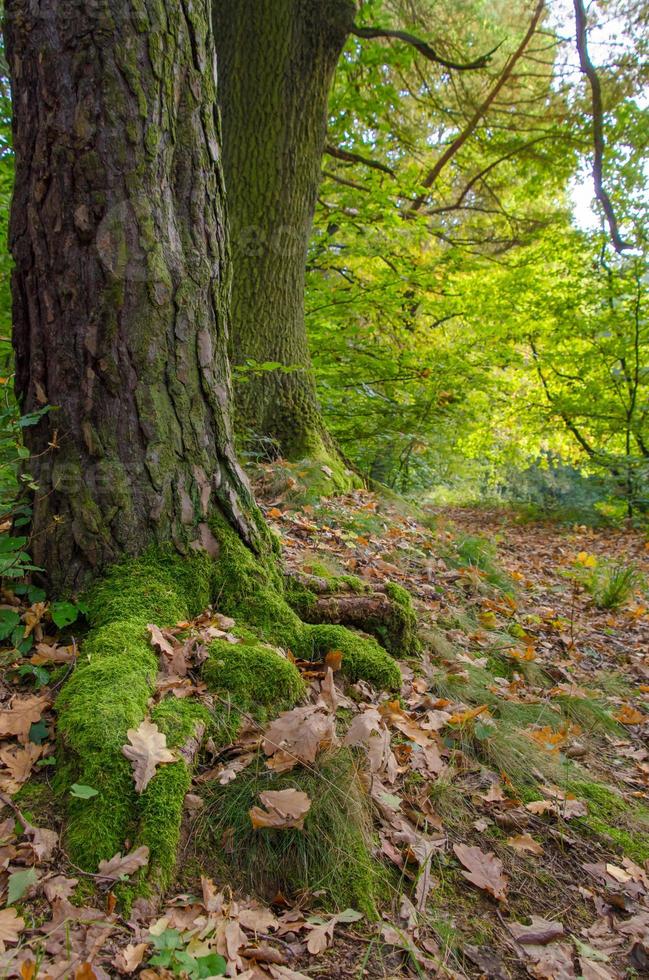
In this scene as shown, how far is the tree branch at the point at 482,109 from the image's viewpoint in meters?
8.24

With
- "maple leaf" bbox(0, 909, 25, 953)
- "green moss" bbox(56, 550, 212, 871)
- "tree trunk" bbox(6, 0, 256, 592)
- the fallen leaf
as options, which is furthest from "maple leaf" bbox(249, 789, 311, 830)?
the fallen leaf

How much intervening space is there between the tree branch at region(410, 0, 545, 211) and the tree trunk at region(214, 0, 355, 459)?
356 cm

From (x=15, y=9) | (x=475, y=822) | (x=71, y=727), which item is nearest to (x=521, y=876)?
(x=475, y=822)

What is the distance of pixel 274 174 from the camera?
5.38m

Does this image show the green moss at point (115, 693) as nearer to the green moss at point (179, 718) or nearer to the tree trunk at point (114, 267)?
the green moss at point (179, 718)

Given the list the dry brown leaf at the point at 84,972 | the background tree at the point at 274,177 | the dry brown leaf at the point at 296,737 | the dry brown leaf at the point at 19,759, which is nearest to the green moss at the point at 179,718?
the dry brown leaf at the point at 296,737

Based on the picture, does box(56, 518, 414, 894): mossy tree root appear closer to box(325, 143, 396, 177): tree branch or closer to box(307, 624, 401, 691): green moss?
box(307, 624, 401, 691): green moss

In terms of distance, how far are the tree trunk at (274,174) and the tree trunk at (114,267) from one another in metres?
2.74

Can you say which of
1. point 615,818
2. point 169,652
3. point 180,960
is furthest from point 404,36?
point 180,960

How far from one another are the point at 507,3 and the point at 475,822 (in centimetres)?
1014

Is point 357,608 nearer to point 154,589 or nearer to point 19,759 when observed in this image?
point 154,589

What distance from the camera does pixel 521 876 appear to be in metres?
1.97

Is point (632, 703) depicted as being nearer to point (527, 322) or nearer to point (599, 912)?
point (599, 912)

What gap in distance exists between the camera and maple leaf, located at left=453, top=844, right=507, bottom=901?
1.87 metres
